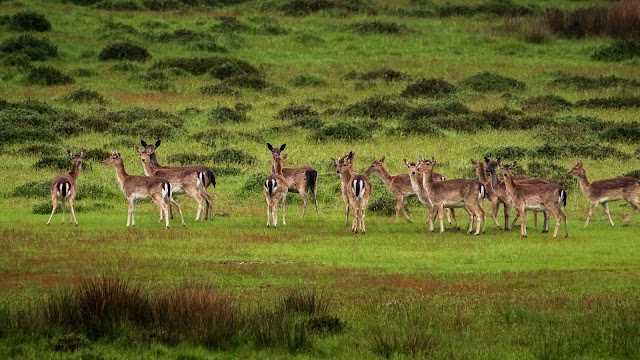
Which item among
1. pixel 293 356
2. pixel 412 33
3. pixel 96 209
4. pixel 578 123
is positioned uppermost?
pixel 412 33

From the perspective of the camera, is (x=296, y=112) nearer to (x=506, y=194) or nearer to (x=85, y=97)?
(x=85, y=97)

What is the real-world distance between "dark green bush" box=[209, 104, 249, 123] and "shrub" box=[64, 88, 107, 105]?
4648 millimetres

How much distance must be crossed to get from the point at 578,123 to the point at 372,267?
19.5 m

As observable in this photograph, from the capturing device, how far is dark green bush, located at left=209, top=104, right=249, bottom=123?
3750 centimetres

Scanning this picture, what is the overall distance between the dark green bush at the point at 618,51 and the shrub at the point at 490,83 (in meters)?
6.64

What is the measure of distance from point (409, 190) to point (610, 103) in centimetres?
1796

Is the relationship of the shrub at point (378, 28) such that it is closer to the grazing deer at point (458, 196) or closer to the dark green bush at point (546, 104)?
the dark green bush at point (546, 104)

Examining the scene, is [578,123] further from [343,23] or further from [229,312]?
[229,312]

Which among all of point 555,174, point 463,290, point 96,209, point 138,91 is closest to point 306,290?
point 463,290

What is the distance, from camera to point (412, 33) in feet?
173

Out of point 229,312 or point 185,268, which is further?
point 185,268

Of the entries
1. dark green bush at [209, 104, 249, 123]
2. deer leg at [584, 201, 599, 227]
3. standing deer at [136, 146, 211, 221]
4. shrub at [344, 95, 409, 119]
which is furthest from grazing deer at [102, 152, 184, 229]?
shrub at [344, 95, 409, 119]

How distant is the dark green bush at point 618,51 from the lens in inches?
1929

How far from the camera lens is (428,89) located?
43.1 metres
